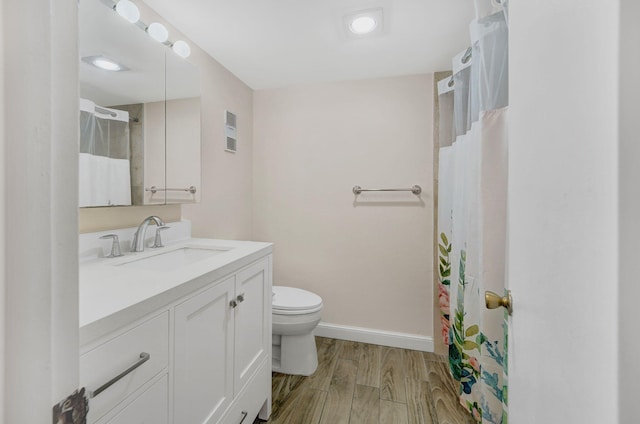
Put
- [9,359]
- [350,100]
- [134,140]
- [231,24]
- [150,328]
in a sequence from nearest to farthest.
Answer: [9,359] → [150,328] → [134,140] → [231,24] → [350,100]

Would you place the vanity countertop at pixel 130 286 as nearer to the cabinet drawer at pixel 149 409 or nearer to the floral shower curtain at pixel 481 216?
the cabinet drawer at pixel 149 409

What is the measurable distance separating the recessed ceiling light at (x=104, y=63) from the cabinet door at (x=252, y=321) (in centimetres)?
101

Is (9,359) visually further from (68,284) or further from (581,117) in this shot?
(581,117)

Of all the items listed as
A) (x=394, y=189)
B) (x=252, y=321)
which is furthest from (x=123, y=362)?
(x=394, y=189)

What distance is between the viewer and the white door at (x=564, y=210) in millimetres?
369

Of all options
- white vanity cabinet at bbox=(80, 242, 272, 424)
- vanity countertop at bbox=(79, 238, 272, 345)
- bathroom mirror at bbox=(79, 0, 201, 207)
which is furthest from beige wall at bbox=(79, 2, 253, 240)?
white vanity cabinet at bbox=(80, 242, 272, 424)

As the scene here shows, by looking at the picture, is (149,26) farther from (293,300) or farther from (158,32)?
(293,300)

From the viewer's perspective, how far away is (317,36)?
5.47 ft

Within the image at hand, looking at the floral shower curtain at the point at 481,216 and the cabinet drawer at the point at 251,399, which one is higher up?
the floral shower curtain at the point at 481,216

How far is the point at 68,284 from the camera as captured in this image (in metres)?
0.33

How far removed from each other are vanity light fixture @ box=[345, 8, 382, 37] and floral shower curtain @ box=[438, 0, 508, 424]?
482 millimetres

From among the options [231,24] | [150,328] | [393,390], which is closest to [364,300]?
[393,390]

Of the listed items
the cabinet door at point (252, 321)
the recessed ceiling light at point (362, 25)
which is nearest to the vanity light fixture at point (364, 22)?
the recessed ceiling light at point (362, 25)

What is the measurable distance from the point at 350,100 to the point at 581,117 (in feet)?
6.42
